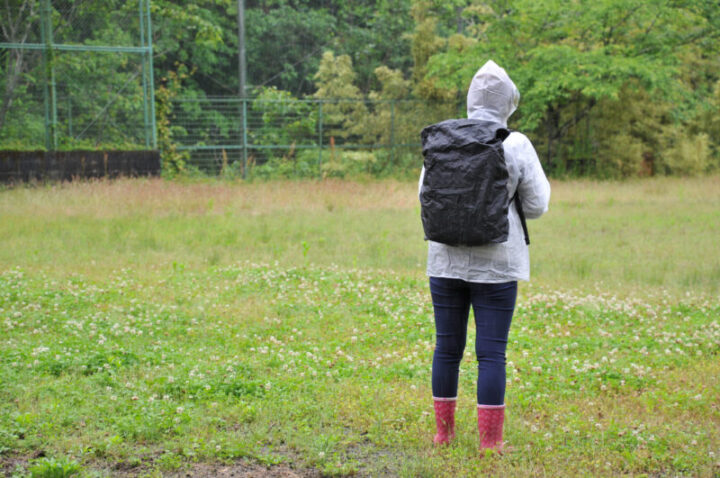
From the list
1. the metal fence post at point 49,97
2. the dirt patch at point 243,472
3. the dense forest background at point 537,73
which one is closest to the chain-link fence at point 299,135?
the dense forest background at point 537,73

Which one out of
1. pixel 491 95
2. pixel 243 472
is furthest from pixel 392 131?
pixel 243 472

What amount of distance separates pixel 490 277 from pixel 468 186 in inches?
18.5

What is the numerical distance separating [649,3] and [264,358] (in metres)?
20.8

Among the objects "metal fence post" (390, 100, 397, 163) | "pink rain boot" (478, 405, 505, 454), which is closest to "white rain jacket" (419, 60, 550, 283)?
"pink rain boot" (478, 405, 505, 454)

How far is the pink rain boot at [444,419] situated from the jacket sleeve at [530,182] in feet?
3.68

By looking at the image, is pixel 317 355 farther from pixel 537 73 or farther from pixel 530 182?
pixel 537 73

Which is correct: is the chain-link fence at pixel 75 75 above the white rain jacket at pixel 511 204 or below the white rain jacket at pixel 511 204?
above

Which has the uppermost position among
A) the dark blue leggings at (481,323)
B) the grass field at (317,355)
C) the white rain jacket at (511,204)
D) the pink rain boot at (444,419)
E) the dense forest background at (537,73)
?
the dense forest background at (537,73)

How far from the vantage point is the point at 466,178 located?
3662 millimetres

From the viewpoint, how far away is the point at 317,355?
19.6 feet

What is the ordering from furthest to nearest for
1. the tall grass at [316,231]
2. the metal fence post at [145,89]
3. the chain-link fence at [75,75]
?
the metal fence post at [145,89]
the chain-link fence at [75,75]
the tall grass at [316,231]

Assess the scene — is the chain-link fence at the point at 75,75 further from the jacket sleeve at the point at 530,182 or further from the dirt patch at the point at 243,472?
the jacket sleeve at the point at 530,182

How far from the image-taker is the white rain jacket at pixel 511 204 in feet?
12.2

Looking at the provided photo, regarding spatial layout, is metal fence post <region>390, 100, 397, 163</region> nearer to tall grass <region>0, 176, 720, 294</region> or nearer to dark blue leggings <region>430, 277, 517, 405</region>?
tall grass <region>0, 176, 720, 294</region>
